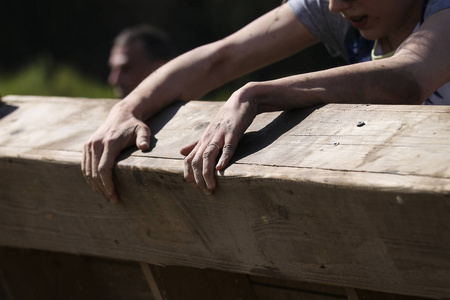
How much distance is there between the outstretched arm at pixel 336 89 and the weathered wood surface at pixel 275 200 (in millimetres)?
51

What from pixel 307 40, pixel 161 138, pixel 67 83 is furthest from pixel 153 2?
pixel 161 138

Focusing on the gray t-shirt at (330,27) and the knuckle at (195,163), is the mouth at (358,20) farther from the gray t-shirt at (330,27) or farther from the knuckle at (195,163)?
the knuckle at (195,163)

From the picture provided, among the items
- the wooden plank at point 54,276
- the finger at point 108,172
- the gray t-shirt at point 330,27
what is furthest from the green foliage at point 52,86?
the finger at point 108,172

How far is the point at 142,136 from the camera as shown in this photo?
212 cm

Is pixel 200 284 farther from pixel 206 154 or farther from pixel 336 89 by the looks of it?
pixel 336 89

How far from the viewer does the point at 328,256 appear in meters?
1.62

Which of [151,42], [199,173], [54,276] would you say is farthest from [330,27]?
[151,42]

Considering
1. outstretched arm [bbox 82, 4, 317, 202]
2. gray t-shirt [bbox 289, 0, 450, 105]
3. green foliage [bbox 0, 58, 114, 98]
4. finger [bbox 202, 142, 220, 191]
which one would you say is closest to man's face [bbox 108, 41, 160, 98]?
outstretched arm [bbox 82, 4, 317, 202]

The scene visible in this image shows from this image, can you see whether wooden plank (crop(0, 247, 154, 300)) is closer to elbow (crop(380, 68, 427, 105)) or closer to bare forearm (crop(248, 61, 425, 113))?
bare forearm (crop(248, 61, 425, 113))

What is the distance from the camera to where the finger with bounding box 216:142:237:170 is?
1752mm

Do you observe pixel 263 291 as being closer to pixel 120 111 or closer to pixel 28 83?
pixel 120 111

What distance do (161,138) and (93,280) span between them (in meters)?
0.86

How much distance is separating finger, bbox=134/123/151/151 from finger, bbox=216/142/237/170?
34cm

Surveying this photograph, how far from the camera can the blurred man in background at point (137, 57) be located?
186 inches
